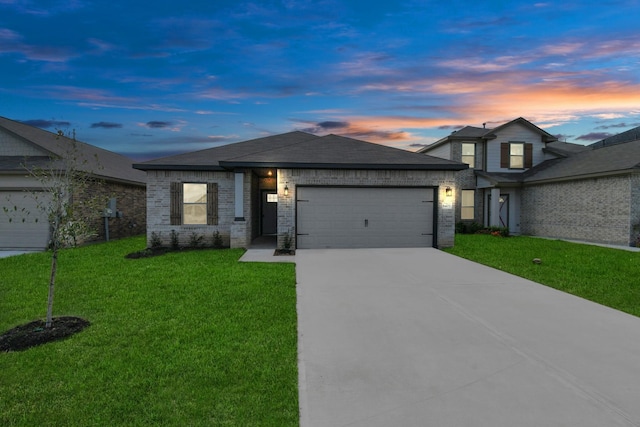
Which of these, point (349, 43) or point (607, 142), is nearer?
point (349, 43)

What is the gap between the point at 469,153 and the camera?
20.8m

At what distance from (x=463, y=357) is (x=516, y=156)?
2043 centimetres

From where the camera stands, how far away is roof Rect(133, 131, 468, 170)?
41.6 feet

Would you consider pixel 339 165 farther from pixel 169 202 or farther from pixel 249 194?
pixel 169 202

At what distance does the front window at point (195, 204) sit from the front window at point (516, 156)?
17838 millimetres

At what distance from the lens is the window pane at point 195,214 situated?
13758 millimetres

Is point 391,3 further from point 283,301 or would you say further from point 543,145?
point 543,145

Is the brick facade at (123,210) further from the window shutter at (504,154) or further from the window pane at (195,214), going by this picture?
the window shutter at (504,154)

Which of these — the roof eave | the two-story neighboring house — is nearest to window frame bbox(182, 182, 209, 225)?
the roof eave

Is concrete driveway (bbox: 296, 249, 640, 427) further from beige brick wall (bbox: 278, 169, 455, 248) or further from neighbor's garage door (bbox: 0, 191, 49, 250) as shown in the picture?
neighbor's garage door (bbox: 0, 191, 49, 250)

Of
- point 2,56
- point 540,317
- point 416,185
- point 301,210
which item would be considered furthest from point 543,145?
point 2,56

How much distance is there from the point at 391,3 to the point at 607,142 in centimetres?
3639

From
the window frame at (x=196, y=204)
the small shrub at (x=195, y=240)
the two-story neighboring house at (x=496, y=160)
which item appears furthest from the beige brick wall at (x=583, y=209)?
the small shrub at (x=195, y=240)

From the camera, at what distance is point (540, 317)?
5449 millimetres
